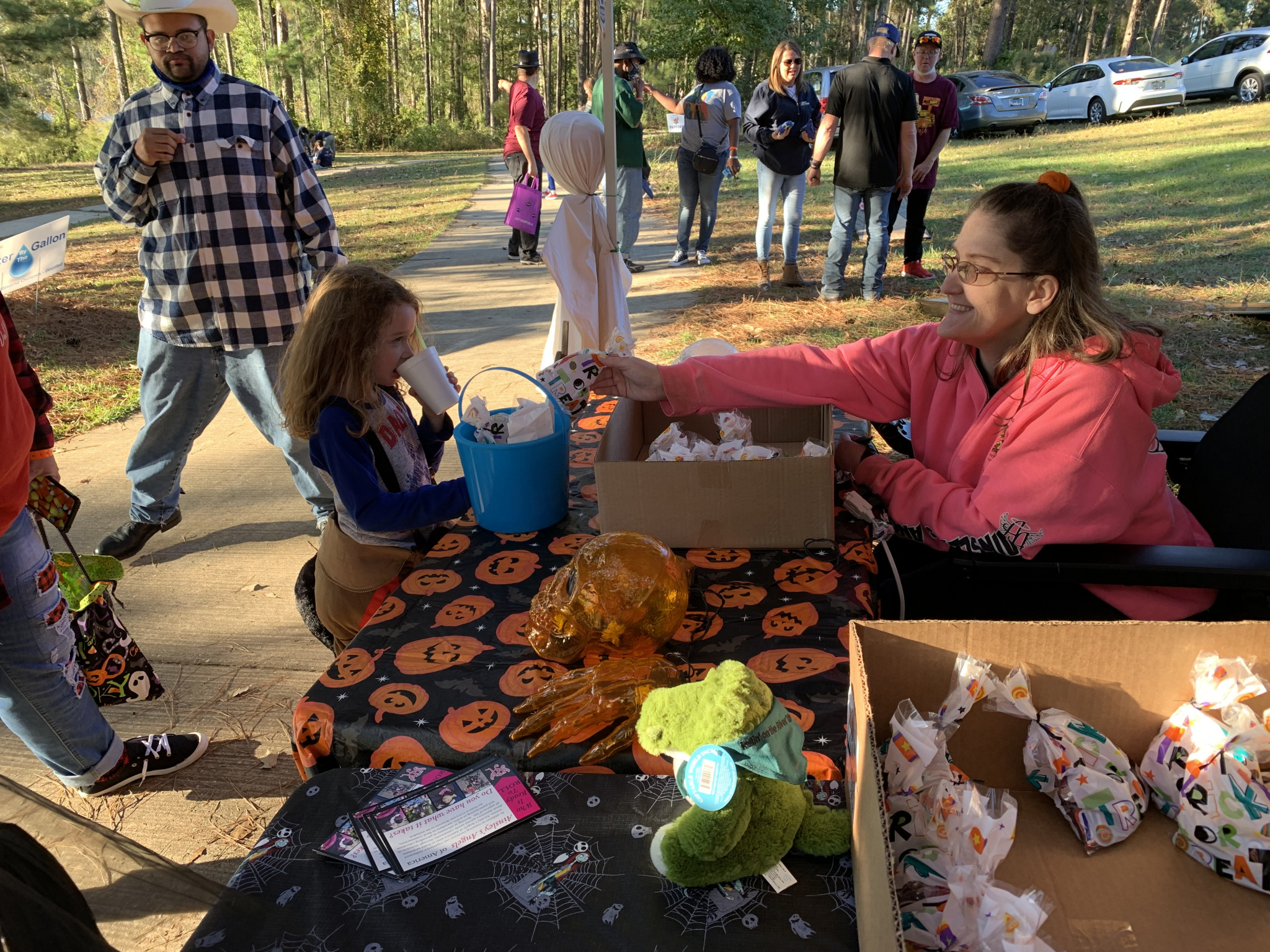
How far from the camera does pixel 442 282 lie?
920 cm

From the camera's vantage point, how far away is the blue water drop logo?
455 centimetres

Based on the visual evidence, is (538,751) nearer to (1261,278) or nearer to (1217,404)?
(1217,404)

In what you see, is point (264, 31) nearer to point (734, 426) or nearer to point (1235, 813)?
point (734, 426)

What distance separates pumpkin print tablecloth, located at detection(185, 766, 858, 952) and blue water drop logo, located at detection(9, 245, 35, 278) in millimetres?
4654

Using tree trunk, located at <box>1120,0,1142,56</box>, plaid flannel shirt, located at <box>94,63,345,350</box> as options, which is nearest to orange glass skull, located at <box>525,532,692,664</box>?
plaid flannel shirt, located at <box>94,63,345,350</box>

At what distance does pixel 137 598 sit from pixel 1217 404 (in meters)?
5.55

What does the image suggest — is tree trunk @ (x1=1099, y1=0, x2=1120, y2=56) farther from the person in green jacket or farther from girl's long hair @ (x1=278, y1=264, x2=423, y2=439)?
girl's long hair @ (x1=278, y1=264, x2=423, y2=439)

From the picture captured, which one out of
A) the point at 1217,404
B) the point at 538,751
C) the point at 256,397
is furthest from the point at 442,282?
the point at 538,751

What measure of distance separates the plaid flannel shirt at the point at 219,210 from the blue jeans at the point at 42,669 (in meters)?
1.47

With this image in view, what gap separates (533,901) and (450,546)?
1.03 metres

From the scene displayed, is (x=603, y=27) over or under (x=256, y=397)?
over

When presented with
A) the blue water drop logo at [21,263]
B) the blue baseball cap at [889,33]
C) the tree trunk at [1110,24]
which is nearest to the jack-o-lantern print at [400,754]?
the blue water drop logo at [21,263]

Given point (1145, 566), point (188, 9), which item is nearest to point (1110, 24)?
point (188, 9)

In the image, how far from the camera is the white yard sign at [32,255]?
→ 455cm
